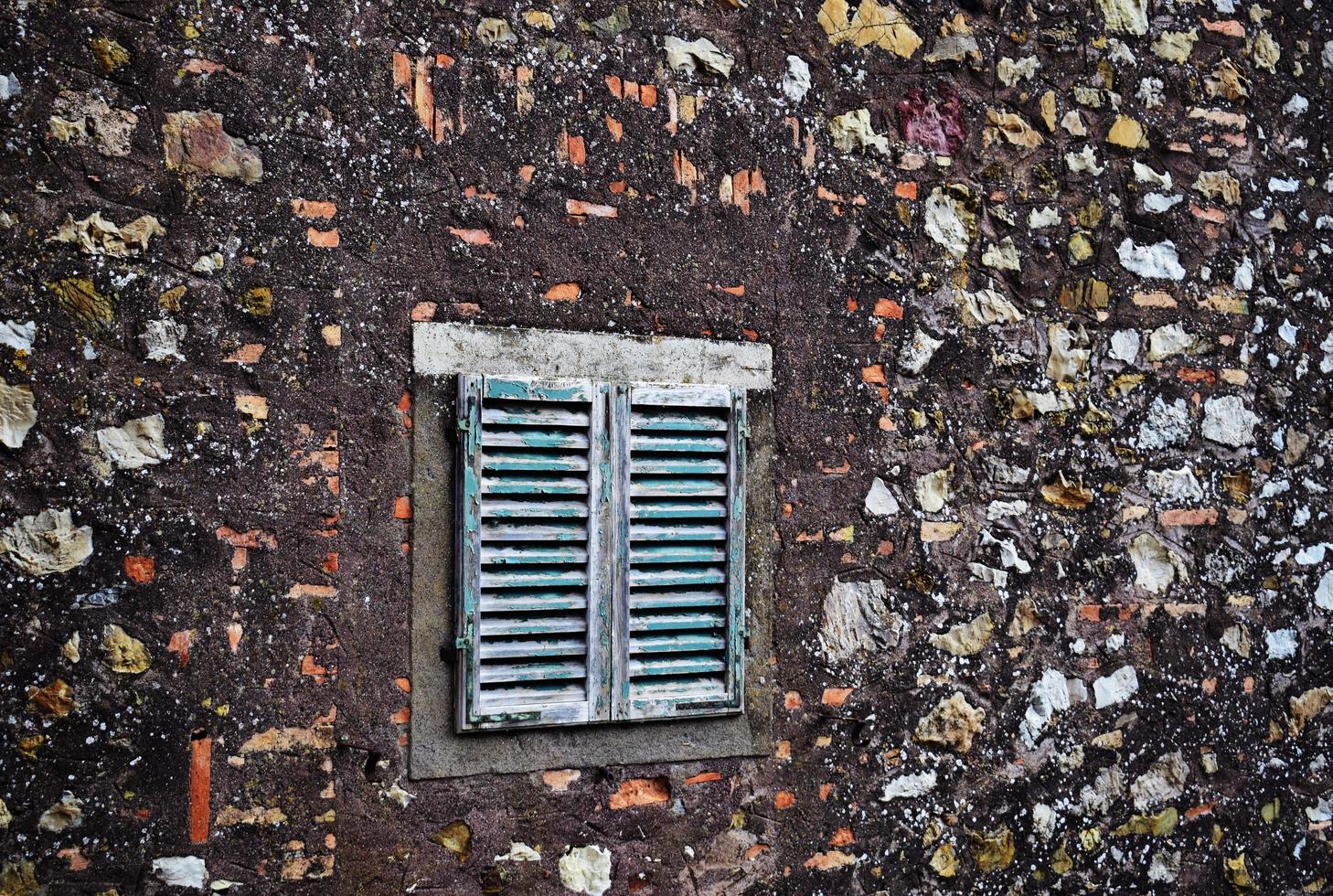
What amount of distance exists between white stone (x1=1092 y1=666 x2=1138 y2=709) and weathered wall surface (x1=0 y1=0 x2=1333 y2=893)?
23 mm

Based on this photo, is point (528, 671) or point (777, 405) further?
point (777, 405)

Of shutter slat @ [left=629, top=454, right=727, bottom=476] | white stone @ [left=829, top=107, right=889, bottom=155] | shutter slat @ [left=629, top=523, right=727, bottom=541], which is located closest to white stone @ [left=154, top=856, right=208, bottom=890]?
shutter slat @ [left=629, top=523, right=727, bottom=541]

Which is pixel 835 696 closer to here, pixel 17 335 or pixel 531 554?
pixel 531 554

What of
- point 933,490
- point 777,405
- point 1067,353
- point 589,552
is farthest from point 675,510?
point 1067,353

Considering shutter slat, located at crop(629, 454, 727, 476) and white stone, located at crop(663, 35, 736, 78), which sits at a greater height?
white stone, located at crop(663, 35, 736, 78)

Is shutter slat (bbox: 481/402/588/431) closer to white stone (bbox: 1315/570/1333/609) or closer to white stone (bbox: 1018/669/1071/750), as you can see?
white stone (bbox: 1018/669/1071/750)

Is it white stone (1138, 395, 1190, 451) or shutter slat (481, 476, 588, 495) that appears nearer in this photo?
shutter slat (481, 476, 588, 495)

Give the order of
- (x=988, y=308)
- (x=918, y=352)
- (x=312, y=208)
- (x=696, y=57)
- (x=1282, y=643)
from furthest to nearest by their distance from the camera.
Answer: (x=1282, y=643) < (x=988, y=308) < (x=918, y=352) < (x=696, y=57) < (x=312, y=208)

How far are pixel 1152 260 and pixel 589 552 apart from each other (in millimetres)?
Answer: 2589

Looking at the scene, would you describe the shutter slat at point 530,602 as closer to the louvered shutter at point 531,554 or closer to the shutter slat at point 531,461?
the louvered shutter at point 531,554

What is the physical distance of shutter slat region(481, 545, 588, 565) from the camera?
3.75 metres

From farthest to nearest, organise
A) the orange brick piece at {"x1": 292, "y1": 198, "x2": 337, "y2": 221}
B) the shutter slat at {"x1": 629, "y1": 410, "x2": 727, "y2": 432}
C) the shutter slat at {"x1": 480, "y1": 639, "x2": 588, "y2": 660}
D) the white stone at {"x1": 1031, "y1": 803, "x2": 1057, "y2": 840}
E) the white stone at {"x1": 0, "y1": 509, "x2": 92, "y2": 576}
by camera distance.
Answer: the white stone at {"x1": 1031, "y1": 803, "x2": 1057, "y2": 840} → the shutter slat at {"x1": 629, "y1": 410, "x2": 727, "y2": 432} → the shutter slat at {"x1": 480, "y1": 639, "x2": 588, "y2": 660} → the orange brick piece at {"x1": 292, "y1": 198, "x2": 337, "y2": 221} → the white stone at {"x1": 0, "y1": 509, "x2": 92, "y2": 576}

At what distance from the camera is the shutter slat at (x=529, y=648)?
3.74 metres

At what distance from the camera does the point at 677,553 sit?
156 inches
